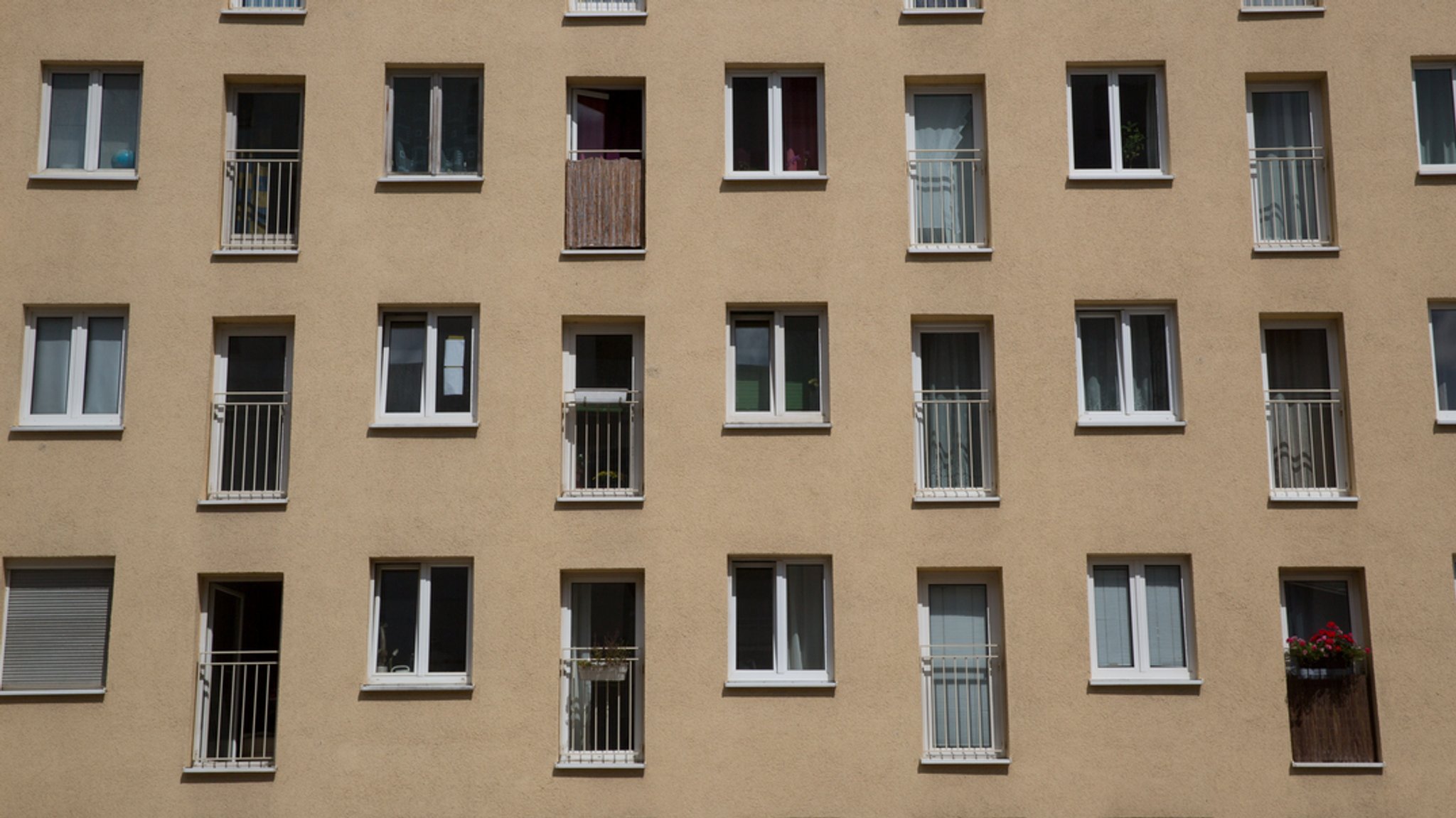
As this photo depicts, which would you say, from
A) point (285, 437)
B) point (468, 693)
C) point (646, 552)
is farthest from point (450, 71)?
point (468, 693)

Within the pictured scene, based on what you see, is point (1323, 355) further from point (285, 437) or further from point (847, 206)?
point (285, 437)

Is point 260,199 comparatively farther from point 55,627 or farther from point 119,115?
point 55,627

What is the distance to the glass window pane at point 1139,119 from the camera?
58.3 feet

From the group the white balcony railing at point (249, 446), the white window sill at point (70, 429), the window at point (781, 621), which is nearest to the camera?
the window at point (781, 621)

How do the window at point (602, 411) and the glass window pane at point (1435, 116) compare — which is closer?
the window at point (602, 411)

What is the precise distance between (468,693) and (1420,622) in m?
10.8

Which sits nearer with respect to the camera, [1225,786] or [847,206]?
[1225,786]

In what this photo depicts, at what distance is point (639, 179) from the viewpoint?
1762 centimetres

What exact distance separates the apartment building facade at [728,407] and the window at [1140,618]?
0.22ft

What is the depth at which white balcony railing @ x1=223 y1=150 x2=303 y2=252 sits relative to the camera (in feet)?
57.6

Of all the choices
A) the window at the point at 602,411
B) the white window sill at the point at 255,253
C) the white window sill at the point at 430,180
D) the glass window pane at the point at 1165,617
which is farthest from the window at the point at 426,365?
the glass window pane at the point at 1165,617

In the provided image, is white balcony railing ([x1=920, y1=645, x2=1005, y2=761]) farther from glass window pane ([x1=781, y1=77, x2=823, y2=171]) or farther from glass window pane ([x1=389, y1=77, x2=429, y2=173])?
glass window pane ([x1=389, y1=77, x2=429, y2=173])

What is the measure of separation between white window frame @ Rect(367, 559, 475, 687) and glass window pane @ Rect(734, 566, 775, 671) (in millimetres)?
3027

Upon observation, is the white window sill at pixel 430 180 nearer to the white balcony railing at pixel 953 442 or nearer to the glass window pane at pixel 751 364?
the glass window pane at pixel 751 364
